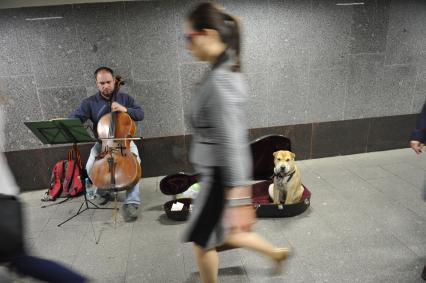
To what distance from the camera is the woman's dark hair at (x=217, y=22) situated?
1332 millimetres

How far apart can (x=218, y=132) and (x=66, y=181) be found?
2838mm

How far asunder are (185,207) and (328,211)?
52.3 inches

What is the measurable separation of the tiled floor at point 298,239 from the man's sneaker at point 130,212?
74mm

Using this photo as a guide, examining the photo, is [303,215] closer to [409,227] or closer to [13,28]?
[409,227]

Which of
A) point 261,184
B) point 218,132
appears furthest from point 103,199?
point 218,132

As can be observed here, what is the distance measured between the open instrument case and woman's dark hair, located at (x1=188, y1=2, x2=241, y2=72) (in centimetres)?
174

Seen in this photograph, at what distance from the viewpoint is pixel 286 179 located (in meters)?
2.81

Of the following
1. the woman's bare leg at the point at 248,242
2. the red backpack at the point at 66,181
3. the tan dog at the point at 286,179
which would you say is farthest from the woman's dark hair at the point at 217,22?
the red backpack at the point at 66,181

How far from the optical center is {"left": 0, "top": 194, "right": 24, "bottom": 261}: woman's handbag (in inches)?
54.0

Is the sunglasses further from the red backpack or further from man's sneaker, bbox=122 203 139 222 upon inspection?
the red backpack

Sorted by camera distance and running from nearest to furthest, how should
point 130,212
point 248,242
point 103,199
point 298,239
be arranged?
point 248,242
point 298,239
point 130,212
point 103,199

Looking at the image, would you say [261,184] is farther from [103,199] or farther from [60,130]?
[60,130]

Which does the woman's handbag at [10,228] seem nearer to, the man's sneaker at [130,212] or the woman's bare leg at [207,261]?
the woman's bare leg at [207,261]

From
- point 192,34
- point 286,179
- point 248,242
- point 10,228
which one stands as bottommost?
point 286,179
